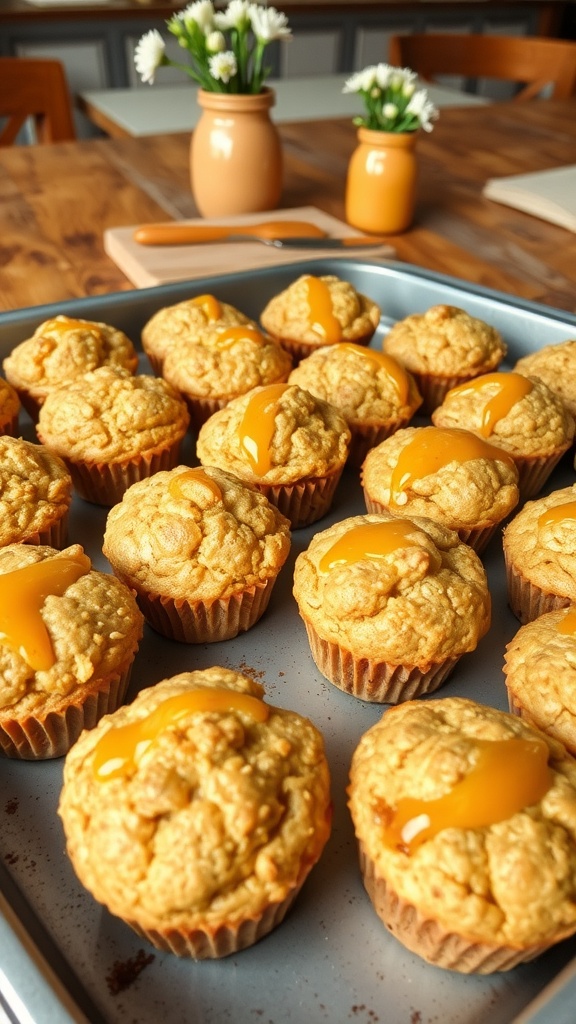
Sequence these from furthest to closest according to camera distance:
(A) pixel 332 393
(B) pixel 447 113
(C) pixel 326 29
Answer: (C) pixel 326 29, (B) pixel 447 113, (A) pixel 332 393

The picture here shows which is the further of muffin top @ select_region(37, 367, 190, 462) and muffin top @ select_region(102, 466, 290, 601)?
muffin top @ select_region(37, 367, 190, 462)

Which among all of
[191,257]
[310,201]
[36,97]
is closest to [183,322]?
[191,257]

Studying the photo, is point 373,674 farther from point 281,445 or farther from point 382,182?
point 382,182

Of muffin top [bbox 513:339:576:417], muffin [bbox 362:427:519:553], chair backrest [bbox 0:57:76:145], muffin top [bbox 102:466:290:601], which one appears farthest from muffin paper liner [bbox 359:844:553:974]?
chair backrest [bbox 0:57:76:145]

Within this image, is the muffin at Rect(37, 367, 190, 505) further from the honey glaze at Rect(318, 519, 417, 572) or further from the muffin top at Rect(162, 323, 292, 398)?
the honey glaze at Rect(318, 519, 417, 572)

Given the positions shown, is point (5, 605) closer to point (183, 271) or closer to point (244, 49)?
point (183, 271)

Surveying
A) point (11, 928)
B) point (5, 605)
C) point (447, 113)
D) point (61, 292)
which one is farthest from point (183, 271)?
point (447, 113)
